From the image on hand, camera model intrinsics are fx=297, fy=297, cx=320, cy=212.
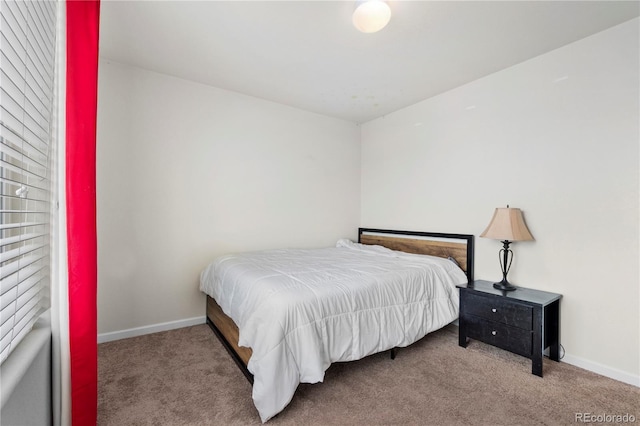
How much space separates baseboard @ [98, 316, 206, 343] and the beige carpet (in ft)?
0.45

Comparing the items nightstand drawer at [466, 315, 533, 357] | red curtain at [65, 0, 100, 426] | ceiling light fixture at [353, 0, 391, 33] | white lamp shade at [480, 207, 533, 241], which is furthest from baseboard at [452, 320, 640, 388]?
red curtain at [65, 0, 100, 426]

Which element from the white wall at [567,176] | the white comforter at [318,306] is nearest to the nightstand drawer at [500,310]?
the white comforter at [318,306]

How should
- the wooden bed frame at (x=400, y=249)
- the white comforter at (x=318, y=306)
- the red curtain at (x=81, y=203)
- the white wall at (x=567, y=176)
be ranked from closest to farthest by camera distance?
1. the red curtain at (x=81, y=203)
2. the white comforter at (x=318, y=306)
3. the white wall at (x=567, y=176)
4. the wooden bed frame at (x=400, y=249)

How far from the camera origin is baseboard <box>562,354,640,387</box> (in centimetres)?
205

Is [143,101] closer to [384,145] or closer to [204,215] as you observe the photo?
[204,215]

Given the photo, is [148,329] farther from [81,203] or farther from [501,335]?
[501,335]

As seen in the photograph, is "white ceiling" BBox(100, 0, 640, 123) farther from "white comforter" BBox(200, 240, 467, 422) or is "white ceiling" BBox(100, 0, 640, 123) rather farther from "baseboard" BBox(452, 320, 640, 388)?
"baseboard" BBox(452, 320, 640, 388)

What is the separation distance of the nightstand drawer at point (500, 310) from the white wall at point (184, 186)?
2021 millimetres

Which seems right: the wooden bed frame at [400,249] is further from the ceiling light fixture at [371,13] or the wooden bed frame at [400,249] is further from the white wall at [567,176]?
the ceiling light fixture at [371,13]

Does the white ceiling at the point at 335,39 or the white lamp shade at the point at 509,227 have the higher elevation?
the white ceiling at the point at 335,39

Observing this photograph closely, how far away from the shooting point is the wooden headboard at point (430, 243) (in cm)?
298

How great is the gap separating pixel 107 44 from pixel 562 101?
3.74 meters

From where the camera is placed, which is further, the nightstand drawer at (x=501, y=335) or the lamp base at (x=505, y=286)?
the lamp base at (x=505, y=286)

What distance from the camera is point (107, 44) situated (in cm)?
243
